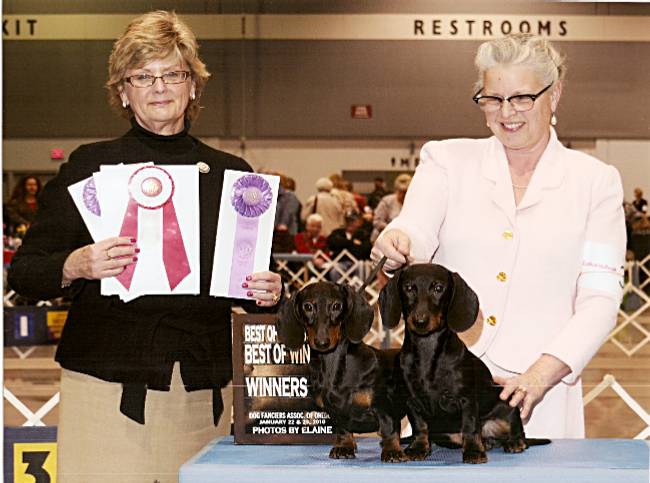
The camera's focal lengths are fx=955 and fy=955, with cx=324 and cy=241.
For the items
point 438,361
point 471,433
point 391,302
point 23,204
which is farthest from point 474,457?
point 23,204

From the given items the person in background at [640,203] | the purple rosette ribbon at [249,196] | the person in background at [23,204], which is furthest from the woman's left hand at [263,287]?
the person in background at [640,203]

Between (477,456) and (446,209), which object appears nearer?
(477,456)

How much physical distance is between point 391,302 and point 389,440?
0.21m

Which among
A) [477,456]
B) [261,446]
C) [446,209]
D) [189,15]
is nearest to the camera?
[477,456]

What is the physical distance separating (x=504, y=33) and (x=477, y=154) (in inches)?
9.7

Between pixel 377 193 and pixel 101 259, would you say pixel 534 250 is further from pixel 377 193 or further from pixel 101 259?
pixel 101 259

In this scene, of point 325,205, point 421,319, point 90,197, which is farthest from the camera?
point 325,205

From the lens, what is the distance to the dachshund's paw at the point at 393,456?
1.45 metres

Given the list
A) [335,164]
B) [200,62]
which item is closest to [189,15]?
[200,62]

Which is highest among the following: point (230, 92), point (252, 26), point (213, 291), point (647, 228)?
point (252, 26)

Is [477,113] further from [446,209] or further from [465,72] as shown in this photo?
[446,209]

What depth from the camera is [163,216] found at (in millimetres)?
1690

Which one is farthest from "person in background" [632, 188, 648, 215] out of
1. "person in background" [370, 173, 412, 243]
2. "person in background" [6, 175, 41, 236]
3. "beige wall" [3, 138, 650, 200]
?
"person in background" [6, 175, 41, 236]

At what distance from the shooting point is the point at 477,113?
1.71 metres
